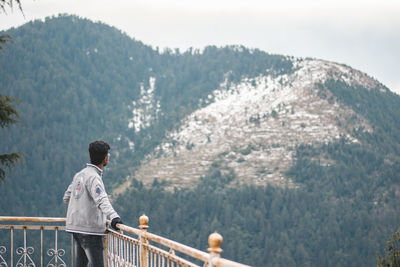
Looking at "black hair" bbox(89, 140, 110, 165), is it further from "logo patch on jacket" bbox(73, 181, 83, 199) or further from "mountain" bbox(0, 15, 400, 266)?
"mountain" bbox(0, 15, 400, 266)

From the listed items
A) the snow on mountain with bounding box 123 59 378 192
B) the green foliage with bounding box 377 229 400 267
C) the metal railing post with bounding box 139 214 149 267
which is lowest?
the green foliage with bounding box 377 229 400 267

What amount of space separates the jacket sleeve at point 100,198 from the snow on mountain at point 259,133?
136787 mm

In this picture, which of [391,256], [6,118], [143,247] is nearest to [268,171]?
[391,256]

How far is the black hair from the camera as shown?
584 cm

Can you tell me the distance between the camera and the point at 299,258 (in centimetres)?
12250

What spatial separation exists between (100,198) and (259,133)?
149043 mm

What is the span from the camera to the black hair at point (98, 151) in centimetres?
584

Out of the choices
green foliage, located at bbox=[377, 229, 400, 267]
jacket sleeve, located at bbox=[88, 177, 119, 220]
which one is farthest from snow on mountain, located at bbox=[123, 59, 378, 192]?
jacket sleeve, located at bbox=[88, 177, 119, 220]

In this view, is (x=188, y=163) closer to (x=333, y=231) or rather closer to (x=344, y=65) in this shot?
(x=333, y=231)

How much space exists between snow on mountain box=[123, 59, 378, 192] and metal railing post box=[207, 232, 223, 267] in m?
139

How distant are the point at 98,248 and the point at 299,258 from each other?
121m

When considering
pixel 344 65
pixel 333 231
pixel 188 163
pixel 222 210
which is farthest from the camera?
pixel 344 65

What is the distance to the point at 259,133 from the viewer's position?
153750 mm

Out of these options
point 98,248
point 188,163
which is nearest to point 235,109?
point 188,163
